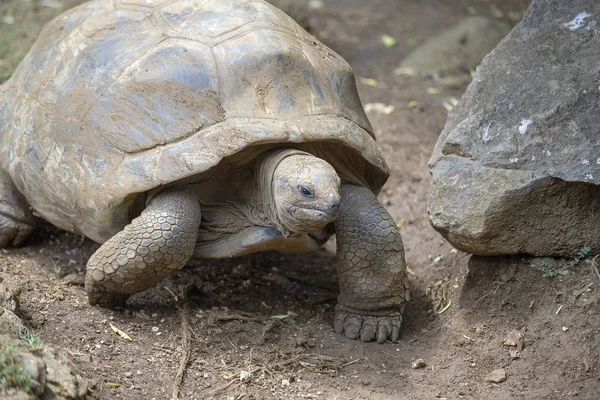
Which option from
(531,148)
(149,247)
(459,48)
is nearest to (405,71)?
(459,48)

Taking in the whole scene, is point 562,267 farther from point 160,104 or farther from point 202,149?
point 160,104

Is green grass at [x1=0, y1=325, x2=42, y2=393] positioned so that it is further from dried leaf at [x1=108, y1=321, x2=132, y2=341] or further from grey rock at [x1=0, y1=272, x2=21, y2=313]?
dried leaf at [x1=108, y1=321, x2=132, y2=341]

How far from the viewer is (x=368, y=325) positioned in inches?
167

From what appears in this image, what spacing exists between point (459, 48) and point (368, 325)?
572 cm

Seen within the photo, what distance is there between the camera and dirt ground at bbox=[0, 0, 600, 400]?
11.6ft

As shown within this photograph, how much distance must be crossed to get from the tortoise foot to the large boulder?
2.01ft

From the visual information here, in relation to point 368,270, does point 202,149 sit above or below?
above

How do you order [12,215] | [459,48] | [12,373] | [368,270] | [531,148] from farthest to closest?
[459,48] → [12,215] → [368,270] → [531,148] → [12,373]

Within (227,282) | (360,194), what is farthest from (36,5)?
(360,194)

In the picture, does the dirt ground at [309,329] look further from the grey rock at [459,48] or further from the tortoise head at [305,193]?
the grey rock at [459,48]

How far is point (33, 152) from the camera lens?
14.7 ft

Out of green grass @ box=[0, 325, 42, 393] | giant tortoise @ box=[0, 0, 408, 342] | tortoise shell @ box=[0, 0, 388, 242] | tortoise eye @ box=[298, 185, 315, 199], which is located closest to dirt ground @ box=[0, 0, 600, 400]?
giant tortoise @ box=[0, 0, 408, 342]

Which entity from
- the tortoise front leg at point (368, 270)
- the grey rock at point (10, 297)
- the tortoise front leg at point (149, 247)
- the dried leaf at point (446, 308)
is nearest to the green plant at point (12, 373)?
the grey rock at point (10, 297)

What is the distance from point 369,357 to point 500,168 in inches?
49.8
